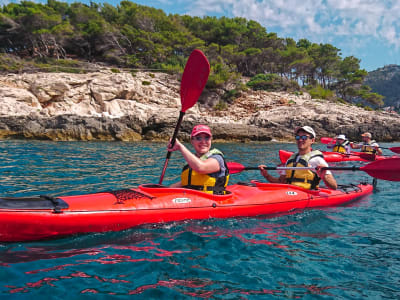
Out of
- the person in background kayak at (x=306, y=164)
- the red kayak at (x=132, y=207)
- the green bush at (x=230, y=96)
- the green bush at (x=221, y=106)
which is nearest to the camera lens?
the red kayak at (x=132, y=207)

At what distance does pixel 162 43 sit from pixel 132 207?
1242 inches

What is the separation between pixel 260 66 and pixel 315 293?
3850cm

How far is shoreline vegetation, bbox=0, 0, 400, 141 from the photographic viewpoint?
771 inches

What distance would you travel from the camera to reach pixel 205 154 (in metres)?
4.05

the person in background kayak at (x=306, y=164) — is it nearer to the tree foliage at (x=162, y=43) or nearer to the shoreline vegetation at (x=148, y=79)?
the shoreline vegetation at (x=148, y=79)

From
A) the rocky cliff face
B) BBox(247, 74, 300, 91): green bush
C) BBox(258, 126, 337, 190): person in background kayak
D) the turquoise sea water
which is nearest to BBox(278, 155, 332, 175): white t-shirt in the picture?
BBox(258, 126, 337, 190): person in background kayak

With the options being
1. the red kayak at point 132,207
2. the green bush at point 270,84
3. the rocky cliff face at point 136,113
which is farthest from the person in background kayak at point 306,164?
the green bush at point 270,84

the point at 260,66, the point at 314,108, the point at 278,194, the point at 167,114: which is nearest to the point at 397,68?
the point at 260,66

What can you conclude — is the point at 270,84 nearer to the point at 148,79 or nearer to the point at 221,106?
the point at 221,106

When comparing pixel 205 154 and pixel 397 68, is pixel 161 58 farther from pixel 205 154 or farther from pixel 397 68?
pixel 397 68

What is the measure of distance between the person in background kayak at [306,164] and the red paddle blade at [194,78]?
5.40ft

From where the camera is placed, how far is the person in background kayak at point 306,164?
4696mm

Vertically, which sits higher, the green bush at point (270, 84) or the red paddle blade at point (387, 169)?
the green bush at point (270, 84)

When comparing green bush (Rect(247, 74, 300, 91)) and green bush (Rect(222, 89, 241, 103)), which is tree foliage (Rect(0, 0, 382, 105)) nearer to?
green bush (Rect(247, 74, 300, 91))
